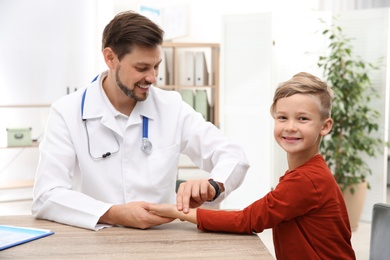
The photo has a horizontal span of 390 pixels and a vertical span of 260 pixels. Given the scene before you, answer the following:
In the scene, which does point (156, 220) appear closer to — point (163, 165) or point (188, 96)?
point (163, 165)

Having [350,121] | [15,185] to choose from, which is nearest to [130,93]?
[350,121]

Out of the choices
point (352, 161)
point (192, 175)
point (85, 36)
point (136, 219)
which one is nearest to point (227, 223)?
point (136, 219)

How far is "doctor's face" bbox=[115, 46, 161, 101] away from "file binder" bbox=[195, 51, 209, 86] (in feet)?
13.1

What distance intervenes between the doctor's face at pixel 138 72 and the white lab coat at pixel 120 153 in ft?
0.19

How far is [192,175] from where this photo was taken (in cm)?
577

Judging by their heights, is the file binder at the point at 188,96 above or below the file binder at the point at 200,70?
below

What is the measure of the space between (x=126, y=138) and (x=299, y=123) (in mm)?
605

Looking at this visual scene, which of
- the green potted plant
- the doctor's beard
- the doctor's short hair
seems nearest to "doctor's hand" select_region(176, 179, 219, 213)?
the doctor's beard

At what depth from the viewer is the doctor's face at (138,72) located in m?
1.84

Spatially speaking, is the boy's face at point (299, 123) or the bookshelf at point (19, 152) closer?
the boy's face at point (299, 123)

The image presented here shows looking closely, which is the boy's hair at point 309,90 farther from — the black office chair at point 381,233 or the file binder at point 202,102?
the file binder at point 202,102

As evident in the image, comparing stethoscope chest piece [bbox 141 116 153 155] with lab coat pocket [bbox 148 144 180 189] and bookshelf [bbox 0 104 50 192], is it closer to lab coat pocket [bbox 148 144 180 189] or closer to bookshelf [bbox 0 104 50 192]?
lab coat pocket [bbox 148 144 180 189]

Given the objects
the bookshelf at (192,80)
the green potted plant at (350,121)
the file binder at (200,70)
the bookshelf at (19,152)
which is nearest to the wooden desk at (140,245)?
the green potted plant at (350,121)

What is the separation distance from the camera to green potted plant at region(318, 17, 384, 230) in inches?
173
